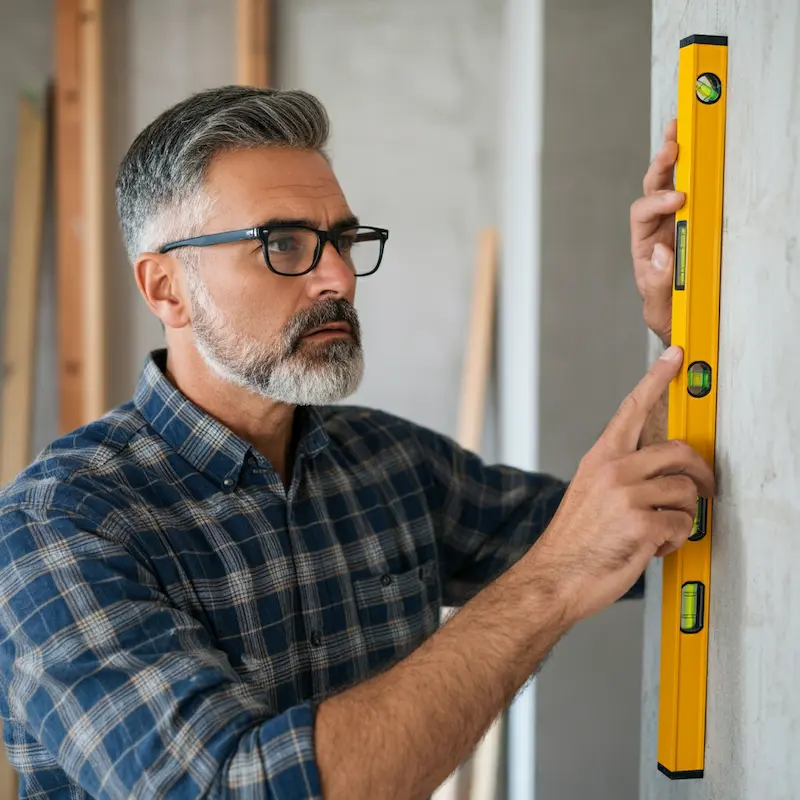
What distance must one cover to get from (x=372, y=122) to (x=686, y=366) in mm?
2128

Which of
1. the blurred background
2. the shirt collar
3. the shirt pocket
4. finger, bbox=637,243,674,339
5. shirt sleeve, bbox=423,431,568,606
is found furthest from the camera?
the blurred background

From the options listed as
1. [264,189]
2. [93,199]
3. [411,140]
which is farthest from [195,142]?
[411,140]

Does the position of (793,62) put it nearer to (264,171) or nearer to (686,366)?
(686,366)

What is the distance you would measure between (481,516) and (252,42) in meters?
1.80

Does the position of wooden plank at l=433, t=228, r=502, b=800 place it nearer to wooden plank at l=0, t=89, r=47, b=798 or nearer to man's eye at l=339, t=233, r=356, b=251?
wooden plank at l=0, t=89, r=47, b=798

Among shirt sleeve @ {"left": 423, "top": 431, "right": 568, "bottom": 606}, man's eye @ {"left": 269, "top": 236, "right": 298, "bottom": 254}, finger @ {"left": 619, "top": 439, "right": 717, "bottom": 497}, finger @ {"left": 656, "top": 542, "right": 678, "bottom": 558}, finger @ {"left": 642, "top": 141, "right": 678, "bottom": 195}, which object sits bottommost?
shirt sleeve @ {"left": 423, "top": 431, "right": 568, "bottom": 606}

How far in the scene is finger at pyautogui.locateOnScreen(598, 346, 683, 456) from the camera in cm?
106

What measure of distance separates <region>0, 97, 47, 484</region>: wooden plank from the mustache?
5.56ft

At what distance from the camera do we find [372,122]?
117 inches

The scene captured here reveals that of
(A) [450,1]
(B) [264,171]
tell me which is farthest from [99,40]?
(B) [264,171]

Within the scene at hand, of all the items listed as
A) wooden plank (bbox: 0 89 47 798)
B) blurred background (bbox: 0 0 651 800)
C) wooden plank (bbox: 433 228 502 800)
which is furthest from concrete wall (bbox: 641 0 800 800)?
wooden plank (bbox: 0 89 47 798)

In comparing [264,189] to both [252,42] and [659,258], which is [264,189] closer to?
[659,258]

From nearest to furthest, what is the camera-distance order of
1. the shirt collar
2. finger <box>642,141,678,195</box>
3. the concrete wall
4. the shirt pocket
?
1. the concrete wall
2. finger <box>642,141,678,195</box>
3. the shirt collar
4. the shirt pocket

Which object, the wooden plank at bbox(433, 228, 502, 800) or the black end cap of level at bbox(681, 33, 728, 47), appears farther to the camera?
the wooden plank at bbox(433, 228, 502, 800)
